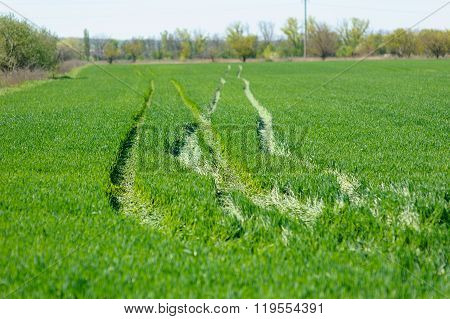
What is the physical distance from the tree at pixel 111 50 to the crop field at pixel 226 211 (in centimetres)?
10794

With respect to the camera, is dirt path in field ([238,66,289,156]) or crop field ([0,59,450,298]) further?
dirt path in field ([238,66,289,156])

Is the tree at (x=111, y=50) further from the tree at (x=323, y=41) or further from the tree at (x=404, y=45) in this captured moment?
the tree at (x=404, y=45)

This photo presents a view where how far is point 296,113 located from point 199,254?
12.8 metres

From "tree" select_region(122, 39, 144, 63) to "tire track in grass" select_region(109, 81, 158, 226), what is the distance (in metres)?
112

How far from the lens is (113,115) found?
57.5ft

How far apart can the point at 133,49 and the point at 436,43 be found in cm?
6595

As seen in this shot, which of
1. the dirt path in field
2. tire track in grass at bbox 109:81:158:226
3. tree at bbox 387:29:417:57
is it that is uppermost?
tree at bbox 387:29:417:57

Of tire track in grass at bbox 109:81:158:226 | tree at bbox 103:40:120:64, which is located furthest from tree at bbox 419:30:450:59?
tire track in grass at bbox 109:81:158:226

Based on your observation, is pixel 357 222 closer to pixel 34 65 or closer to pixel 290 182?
pixel 290 182

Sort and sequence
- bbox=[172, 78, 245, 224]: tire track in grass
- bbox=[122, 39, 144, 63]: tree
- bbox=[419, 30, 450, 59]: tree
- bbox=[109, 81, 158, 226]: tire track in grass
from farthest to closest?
1. bbox=[122, 39, 144, 63]: tree
2. bbox=[419, 30, 450, 59]: tree
3. bbox=[172, 78, 245, 224]: tire track in grass
4. bbox=[109, 81, 158, 226]: tire track in grass

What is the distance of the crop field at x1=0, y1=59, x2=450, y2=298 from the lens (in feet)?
15.4

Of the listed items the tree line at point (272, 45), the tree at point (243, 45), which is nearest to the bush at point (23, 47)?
the tree line at point (272, 45)

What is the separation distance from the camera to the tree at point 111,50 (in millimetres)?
118450

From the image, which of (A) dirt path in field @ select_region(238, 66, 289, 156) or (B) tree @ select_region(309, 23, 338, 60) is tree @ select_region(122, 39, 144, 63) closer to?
(B) tree @ select_region(309, 23, 338, 60)
